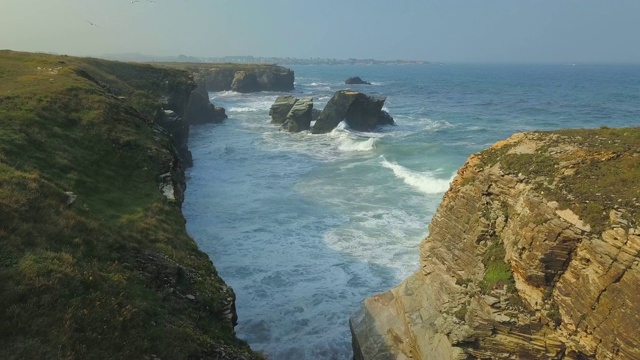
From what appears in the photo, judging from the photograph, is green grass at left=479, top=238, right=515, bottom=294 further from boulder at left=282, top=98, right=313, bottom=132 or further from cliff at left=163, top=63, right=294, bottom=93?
cliff at left=163, top=63, right=294, bottom=93

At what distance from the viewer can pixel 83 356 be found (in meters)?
8.30

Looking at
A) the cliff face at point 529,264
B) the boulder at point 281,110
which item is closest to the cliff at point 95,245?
the cliff face at point 529,264

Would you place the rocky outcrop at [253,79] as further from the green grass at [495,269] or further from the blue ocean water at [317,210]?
the green grass at [495,269]

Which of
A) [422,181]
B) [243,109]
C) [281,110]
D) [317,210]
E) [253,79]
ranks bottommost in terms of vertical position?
[317,210]

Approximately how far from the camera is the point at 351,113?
2371 inches

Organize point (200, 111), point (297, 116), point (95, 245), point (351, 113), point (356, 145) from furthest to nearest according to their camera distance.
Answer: point (200, 111), point (297, 116), point (351, 113), point (356, 145), point (95, 245)

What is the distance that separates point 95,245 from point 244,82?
363ft

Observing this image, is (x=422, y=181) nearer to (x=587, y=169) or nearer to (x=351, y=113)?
(x=587, y=169)

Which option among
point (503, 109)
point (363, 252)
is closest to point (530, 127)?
point (503, 109)

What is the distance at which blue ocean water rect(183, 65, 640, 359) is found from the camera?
62.0ft

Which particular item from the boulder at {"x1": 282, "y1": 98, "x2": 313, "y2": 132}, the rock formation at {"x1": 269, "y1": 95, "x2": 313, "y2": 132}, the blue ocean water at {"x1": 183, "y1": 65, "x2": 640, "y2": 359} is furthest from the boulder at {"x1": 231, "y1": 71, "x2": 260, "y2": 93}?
the boulder at {"x1": 282, "y1": 98, "x2": 313, "y2": 132}

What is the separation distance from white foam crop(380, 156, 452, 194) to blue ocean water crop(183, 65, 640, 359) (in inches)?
3.6

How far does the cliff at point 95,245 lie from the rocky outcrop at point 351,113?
35805 mm

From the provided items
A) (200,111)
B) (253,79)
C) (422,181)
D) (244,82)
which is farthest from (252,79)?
(422,181)
